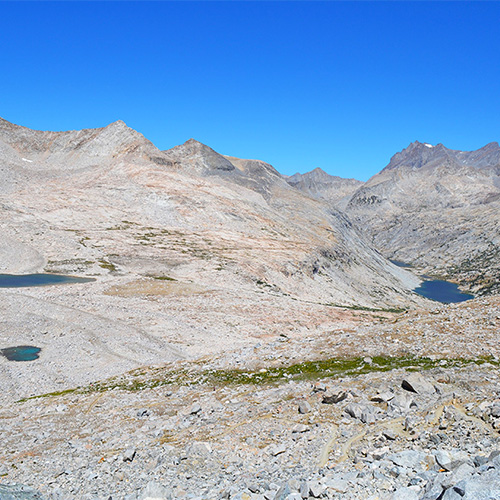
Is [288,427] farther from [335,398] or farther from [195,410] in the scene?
[195,410]

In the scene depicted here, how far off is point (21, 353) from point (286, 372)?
86.3 feet

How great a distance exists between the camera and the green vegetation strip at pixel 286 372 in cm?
2395

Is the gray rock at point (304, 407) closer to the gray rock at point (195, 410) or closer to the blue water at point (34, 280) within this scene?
the gray rock at point (195, 410)

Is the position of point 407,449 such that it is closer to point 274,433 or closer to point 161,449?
point 274,433

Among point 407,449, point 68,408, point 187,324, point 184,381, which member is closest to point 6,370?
point 68,408

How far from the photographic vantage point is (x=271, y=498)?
13344 millimetres

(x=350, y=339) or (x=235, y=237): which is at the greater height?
(x=235, y=237)

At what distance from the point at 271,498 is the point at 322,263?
104m

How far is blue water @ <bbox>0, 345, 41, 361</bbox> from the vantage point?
123 ft

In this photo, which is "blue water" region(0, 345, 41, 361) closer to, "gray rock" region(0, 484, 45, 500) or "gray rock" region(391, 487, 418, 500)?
"gray rock" region(0, 484, 45, 500)

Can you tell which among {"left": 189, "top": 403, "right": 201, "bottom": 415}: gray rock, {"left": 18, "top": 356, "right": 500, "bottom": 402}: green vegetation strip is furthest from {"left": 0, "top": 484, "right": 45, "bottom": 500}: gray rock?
{"left": 18, "top": 356, "right": 500, "bottom": 402}: green vegetation strip

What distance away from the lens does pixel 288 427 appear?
1875cm

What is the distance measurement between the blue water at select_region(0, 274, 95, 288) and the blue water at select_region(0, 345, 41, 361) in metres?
27.7

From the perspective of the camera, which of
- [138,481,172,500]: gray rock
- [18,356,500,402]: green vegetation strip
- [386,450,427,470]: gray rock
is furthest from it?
[18,356,500,402]: green vegetation strip
